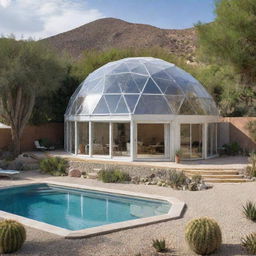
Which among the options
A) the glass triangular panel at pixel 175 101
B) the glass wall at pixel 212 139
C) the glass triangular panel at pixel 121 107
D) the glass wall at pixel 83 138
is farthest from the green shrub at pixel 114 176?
the glass wall at pixel 212 139

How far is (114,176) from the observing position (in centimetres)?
1853

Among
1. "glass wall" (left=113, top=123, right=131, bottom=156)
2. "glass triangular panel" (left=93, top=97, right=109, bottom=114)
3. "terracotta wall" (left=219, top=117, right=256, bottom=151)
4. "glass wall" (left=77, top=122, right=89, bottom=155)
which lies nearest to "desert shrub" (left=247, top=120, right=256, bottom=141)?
"terracotta wall" (left=219, top=117, right=256, bottom=151)

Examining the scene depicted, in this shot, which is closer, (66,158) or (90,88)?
(66,158)

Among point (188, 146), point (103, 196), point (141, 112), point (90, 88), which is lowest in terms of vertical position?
point (103, 196)

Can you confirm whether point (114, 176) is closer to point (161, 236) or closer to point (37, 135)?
point (161, 236)

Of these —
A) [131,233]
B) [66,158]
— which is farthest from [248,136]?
[131,233]

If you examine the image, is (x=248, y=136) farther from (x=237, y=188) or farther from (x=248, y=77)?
(x=248, y=77)

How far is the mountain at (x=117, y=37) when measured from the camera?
7072cm

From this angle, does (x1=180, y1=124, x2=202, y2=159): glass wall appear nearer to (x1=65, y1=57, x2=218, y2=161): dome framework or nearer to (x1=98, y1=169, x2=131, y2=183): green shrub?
(x1=65, y1=57, x2=218, y2=161): dome framework

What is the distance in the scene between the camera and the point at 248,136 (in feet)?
86.1

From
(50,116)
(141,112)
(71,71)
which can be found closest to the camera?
(141,112)

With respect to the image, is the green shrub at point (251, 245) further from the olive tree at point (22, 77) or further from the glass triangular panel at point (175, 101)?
the olive tree at point (22, 77)

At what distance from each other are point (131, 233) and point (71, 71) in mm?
24176

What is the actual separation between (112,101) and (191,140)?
534 centimetres
